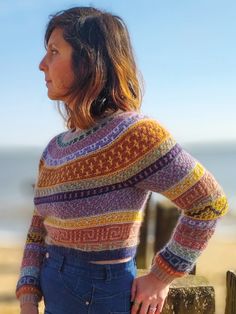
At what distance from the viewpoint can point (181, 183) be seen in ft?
6.10

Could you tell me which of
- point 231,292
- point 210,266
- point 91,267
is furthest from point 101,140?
point 210,266

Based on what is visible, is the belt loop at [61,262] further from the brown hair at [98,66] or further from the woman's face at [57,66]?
the woman's face at [57,66]

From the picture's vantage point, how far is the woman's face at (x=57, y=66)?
201cm

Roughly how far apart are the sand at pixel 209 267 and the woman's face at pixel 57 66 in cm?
333

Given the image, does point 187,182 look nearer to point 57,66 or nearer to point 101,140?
point 101,140

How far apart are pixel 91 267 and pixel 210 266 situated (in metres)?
9.23

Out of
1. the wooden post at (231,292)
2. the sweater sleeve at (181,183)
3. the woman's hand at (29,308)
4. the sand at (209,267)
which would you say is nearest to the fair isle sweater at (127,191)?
the sweater sleeve at (181,183)

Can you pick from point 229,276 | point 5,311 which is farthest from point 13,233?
point 229,276

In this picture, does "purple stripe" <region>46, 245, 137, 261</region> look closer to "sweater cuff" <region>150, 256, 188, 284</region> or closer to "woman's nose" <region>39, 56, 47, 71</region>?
"sweater cuff" <region>150, 256, 188, 284</region>

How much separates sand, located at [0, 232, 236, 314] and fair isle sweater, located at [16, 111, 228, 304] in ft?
10.7

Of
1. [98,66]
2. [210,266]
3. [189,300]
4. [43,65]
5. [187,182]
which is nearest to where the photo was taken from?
[187,182]

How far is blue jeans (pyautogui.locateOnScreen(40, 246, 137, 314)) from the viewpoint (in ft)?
6.25

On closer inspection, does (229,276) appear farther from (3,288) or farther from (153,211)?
(3,288)

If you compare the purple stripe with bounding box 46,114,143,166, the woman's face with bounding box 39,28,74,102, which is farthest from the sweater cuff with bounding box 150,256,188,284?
the woman's face with bounding box 39,28,74,102
